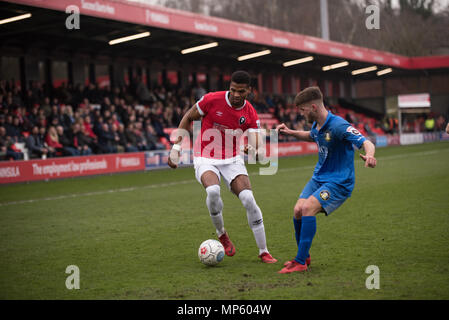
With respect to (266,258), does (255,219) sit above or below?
above

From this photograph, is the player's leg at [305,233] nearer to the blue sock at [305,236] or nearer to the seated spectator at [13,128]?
the blue sock at [305,236]

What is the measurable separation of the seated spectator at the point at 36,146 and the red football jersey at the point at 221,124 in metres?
12.0

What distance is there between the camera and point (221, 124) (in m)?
6.43

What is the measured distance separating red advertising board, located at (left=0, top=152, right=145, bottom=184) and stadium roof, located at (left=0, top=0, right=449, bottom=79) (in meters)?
4.70

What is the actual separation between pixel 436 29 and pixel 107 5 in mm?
32973

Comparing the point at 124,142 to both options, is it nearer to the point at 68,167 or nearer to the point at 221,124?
the point at 68,167

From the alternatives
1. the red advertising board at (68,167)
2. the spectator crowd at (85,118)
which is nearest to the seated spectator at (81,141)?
the spectator crowd at (85,118)

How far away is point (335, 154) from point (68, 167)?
13.5 meters

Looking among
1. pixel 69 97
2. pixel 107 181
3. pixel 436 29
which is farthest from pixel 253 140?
pixel 436 29

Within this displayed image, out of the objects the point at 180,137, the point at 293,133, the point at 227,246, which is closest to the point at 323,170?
the point at 293,133

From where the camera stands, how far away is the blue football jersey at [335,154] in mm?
5406
